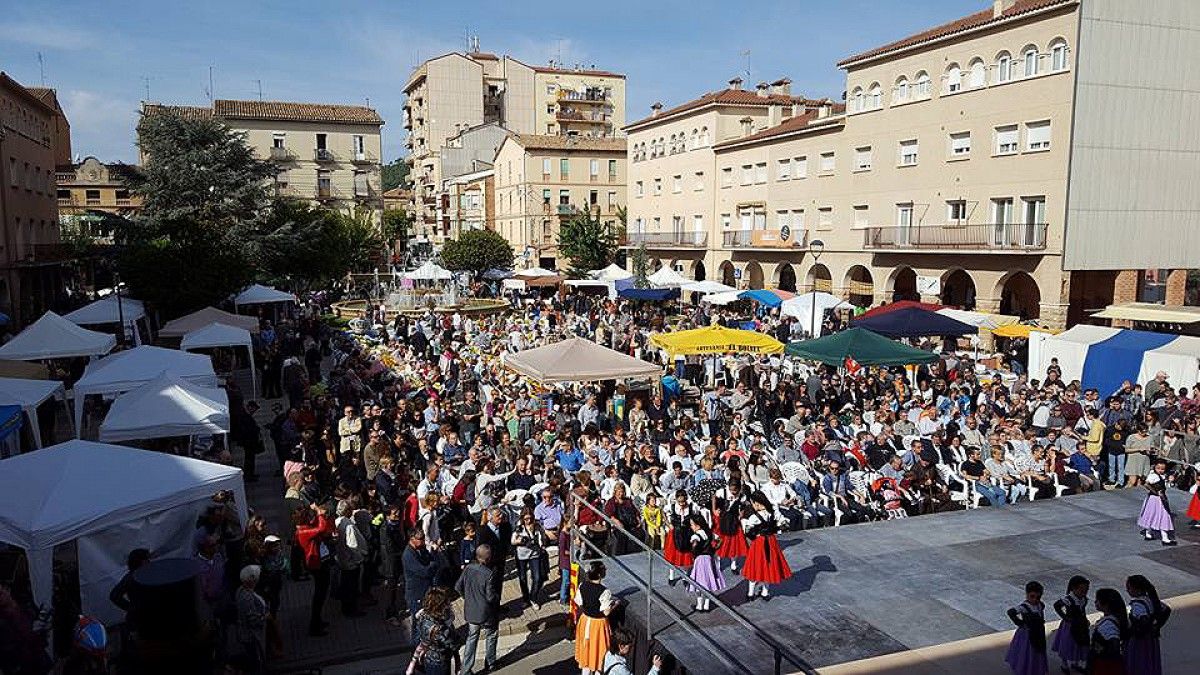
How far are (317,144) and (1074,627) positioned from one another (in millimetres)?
68507

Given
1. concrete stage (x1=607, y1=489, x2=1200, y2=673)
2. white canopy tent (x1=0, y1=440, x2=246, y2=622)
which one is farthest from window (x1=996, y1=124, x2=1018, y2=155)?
white canopy tent (x1=0, y1=440, x2=246, y2=622)

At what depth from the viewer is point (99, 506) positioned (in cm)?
857

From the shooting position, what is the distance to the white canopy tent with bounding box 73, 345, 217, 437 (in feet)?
48.9

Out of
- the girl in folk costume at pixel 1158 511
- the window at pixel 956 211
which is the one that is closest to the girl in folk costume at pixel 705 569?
the girl in folk costume at pixel 1158 511

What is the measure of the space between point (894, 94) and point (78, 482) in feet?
109

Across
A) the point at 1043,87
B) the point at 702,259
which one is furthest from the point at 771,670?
the point at 702,259

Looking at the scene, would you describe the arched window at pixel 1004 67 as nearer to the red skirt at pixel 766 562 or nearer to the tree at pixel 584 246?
the tree at pixel 584 246

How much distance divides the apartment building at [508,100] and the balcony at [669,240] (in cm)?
2796

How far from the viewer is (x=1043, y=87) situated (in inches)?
1124

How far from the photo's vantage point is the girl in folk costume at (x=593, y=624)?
7852 mm

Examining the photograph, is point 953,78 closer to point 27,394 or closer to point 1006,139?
point 1006,139

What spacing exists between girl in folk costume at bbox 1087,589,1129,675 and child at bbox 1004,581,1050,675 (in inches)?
16.4

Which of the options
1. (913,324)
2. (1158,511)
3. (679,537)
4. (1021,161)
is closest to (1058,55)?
(1021,161)

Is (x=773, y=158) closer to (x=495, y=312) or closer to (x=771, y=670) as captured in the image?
(x=495, y=312)
